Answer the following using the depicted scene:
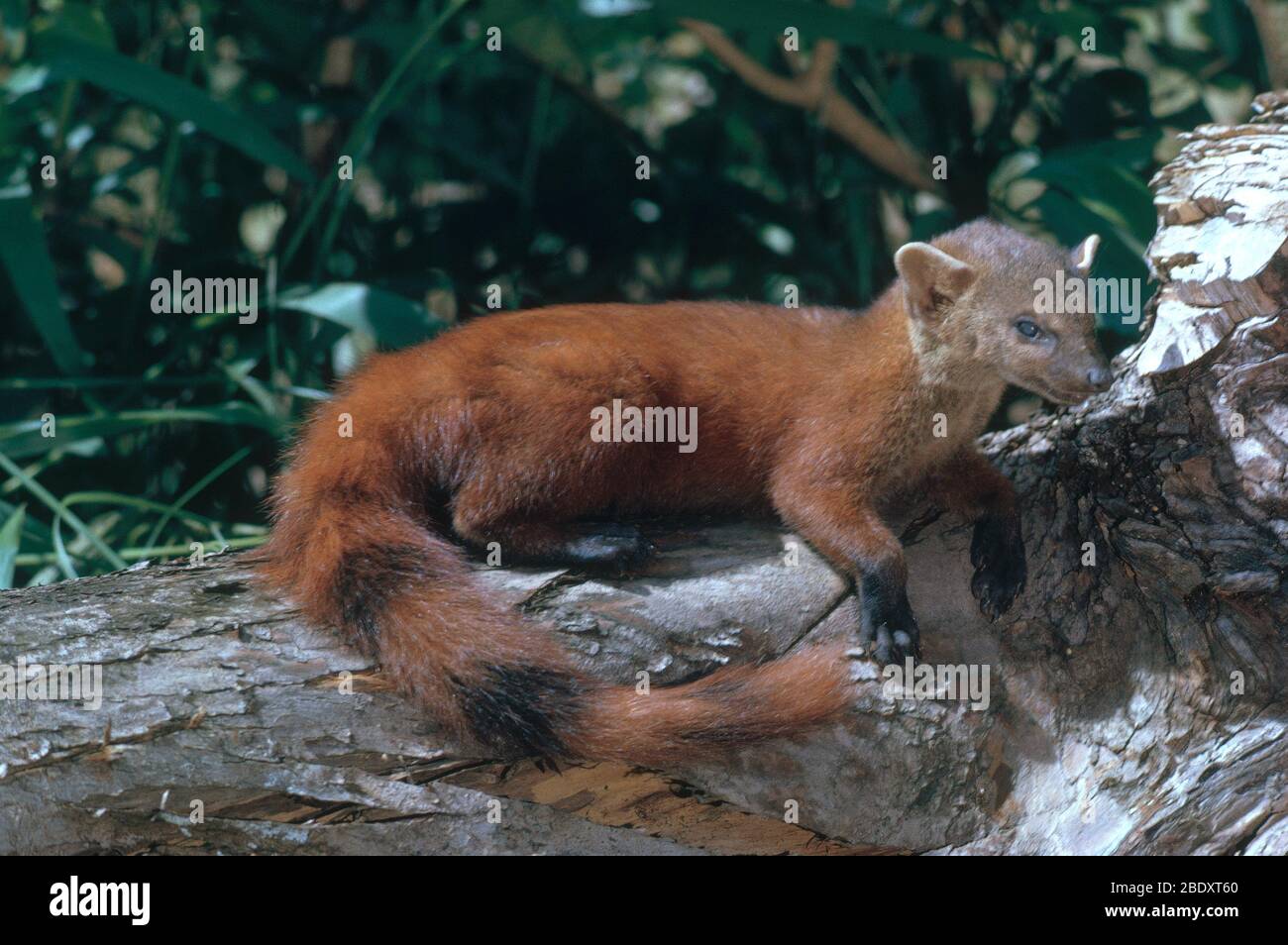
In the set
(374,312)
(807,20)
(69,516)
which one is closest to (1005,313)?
(807,20)

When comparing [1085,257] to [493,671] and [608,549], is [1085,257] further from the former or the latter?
[493,671]

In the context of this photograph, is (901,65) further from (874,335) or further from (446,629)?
(446,629)

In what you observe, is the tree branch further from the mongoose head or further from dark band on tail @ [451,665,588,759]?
dark band on tail @ [451,665,588,759]

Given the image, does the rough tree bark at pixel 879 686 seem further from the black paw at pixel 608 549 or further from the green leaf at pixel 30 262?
the green leaf at pixel 30 262

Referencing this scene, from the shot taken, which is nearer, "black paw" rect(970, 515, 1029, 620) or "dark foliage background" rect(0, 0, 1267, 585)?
"black paw" rect(970, 515, 1029, 620)

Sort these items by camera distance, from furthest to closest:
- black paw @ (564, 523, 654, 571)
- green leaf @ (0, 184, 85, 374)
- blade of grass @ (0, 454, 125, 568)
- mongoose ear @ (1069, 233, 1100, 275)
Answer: green leaf @ (0, 184, 85, 374)
blade of grass @ (0, 454, 125, 568)
mongoose ear @ (1069, 233, 1100, 275)
black paw @ (564, 523, 654, 571)

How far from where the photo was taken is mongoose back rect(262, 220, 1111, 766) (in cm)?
258

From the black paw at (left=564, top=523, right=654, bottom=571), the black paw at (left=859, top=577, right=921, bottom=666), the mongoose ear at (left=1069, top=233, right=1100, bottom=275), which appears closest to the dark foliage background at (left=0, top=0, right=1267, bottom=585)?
the mongoose ear at (left=1069, top=233, right=1100, bottom=275)

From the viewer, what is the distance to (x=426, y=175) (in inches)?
215

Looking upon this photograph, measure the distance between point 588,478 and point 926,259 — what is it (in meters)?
1.00

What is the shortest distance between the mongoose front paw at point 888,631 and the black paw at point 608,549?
53 cm

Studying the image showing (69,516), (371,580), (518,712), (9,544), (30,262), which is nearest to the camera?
(518,712)

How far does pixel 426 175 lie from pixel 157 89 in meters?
1.40

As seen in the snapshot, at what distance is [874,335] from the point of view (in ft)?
10.7
